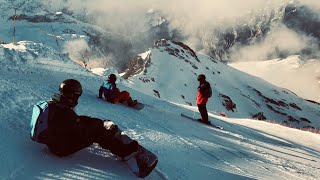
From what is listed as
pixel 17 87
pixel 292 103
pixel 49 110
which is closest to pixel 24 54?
pixel 17 87

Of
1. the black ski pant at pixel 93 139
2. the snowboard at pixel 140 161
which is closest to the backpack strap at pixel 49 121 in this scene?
the black ski pant at pixel 93 139

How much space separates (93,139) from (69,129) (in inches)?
17.7

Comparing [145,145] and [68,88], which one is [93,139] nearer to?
[68,88]

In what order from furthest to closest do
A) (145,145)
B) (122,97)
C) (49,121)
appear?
(122,97) < (145,145) < (49,121)

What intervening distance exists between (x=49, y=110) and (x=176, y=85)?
95907 mm

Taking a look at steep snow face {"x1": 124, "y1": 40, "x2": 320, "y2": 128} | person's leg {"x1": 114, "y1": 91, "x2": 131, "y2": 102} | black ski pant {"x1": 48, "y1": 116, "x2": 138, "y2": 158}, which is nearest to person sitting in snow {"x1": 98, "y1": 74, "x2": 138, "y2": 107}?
person's leg {"x1": 114, "y1": 91, "x2": 131, "y2": 102}

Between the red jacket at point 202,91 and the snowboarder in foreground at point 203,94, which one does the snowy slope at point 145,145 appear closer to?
the snowboarder in foreground at point 203,94

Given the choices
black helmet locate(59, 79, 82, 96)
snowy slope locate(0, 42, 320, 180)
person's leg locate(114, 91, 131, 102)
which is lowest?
snowy slope locate(0, 42, 320, 180)

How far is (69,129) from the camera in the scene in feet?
21.6

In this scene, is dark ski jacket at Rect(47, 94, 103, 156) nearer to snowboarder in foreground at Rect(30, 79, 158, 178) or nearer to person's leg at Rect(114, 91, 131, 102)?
snowboarder in foreground at Rect(30, 79, 158, 178)

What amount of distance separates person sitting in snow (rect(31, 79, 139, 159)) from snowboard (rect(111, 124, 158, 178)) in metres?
0.06

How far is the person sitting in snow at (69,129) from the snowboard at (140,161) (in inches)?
2.2

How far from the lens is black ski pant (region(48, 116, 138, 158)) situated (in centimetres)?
666

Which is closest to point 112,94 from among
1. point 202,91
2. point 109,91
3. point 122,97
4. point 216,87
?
point 109,91
